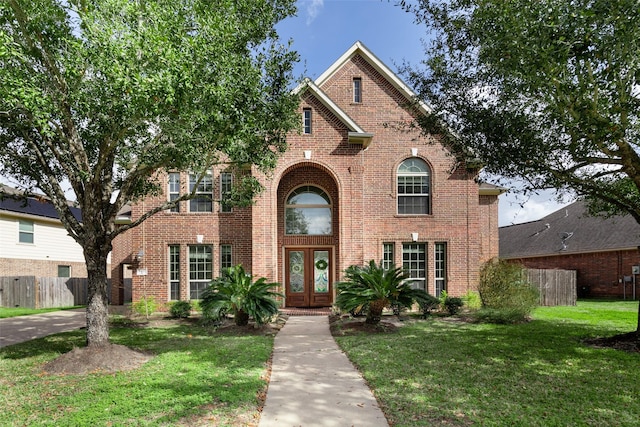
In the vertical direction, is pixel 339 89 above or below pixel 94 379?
above

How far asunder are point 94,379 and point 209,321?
5.41m

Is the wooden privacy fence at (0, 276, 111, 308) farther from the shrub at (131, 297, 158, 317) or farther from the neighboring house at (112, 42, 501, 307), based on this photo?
the shrub at (131, 297, 158, 317)

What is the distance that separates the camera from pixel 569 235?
26.5m

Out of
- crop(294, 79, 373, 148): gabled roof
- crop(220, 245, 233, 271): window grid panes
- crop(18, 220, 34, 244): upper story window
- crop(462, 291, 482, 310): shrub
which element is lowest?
crop(462, 291, 482, 310): shrub

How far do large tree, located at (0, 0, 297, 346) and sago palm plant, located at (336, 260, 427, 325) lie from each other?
Result: 14.0 feet

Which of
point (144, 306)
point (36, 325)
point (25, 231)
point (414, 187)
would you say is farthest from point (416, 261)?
point (25, 231)

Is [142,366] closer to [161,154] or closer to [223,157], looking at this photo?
[161,154]

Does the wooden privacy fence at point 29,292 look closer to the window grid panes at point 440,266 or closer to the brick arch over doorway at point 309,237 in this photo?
the brick arch over doorway at point 309,237

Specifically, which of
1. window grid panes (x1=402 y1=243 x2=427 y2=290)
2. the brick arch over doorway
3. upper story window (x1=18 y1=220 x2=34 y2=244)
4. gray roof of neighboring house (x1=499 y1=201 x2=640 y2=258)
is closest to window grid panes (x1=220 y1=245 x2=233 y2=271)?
the brick arch over doorway

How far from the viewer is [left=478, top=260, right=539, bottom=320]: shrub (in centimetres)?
1343

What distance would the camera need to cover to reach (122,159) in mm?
8859

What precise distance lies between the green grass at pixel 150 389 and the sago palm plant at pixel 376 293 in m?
2.77

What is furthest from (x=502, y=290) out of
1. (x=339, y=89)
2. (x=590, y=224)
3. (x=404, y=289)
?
(x=590, y=224)

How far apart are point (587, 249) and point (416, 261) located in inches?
573
